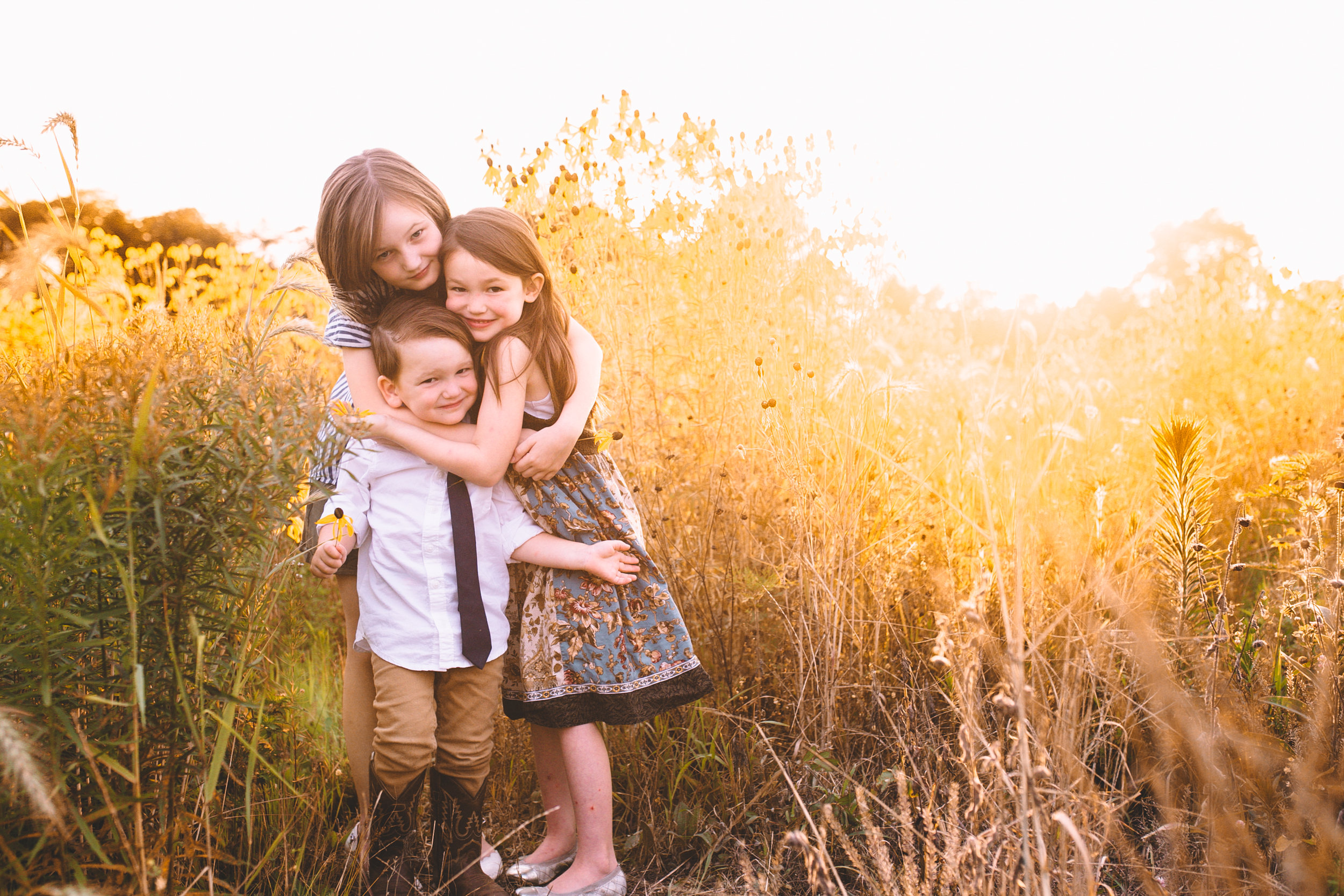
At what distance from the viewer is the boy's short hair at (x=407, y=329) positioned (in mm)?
2057

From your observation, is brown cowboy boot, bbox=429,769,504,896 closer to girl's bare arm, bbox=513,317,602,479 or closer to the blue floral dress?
the blue floral dress

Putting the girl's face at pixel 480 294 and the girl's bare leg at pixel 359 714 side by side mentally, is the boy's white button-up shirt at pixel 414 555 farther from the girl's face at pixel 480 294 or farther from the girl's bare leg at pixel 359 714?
the girl's face at pixel 480 294

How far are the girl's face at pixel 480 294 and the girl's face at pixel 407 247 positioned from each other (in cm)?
5

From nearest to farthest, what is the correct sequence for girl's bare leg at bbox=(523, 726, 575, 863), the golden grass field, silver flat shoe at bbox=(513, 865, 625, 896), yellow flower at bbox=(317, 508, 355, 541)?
the golden grass field
yellow flower at bbox=(317, 508, 355, 541)
silver flat shoe at bbox=(513, 865, 625, 896)
girl's bare leg at bbox=(523, 726, 575, 863)

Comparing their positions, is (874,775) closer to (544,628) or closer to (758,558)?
(758,558)

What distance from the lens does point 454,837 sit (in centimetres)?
201

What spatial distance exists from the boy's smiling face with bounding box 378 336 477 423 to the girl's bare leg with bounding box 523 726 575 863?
2.86 feet

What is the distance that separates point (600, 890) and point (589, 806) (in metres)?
0.19

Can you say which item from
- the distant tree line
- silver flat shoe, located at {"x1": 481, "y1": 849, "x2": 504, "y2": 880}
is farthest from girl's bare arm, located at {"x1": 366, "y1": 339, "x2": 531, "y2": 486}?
the distant tree line

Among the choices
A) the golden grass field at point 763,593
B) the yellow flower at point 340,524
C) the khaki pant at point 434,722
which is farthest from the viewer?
the khaki pant at point 434,722

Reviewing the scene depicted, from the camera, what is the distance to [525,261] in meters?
2.22

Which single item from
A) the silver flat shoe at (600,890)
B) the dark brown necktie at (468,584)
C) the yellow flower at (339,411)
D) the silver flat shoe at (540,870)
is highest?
the yellow flower at (339,411)

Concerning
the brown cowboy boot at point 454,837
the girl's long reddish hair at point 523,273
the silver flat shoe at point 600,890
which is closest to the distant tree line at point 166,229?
the girl's long reddish hair at point 523,273

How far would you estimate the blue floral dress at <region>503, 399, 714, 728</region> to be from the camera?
2102mm
